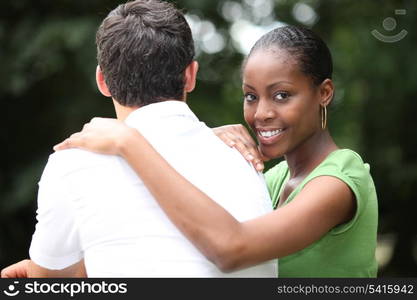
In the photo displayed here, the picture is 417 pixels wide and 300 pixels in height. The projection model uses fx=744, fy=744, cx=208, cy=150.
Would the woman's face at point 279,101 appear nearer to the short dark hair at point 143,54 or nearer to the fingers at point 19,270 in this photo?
the short dark hair at point 143,54

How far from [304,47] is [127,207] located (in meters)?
0.95

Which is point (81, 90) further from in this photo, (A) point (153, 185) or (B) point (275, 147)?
(A) point (153, 185)

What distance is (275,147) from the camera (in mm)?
2738

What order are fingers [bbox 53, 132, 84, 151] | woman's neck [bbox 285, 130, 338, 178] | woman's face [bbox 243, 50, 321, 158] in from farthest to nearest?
woman's neck [bbox 285, 130, 338, 178], woman's face [bbox 243, 50, 321, 158], fingers [bbox 53, 132, 84, 151]

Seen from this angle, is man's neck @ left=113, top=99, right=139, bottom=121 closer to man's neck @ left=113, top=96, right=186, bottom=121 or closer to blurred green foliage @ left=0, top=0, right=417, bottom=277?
man's neck @ left=113, top=96, right=186, bottom=121

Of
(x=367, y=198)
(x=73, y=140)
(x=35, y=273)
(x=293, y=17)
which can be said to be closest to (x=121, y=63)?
(x=73, y=140)

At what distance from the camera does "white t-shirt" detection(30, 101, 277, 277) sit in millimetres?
2148

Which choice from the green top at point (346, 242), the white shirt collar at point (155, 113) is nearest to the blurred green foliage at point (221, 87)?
the green top at point (346, 242)

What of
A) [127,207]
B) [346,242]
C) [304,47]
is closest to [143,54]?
[127,207]

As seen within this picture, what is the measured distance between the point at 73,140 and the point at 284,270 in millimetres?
909

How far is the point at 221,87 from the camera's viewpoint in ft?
29.6

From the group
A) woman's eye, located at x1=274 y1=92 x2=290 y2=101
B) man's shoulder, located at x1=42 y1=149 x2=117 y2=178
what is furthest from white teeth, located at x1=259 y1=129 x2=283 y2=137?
man's shoulder, located at x1=42 y1=149 x2=117 y2=178

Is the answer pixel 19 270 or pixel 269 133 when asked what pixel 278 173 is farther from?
pixel 19 270

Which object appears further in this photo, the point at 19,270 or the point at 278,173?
the point at 278,173
